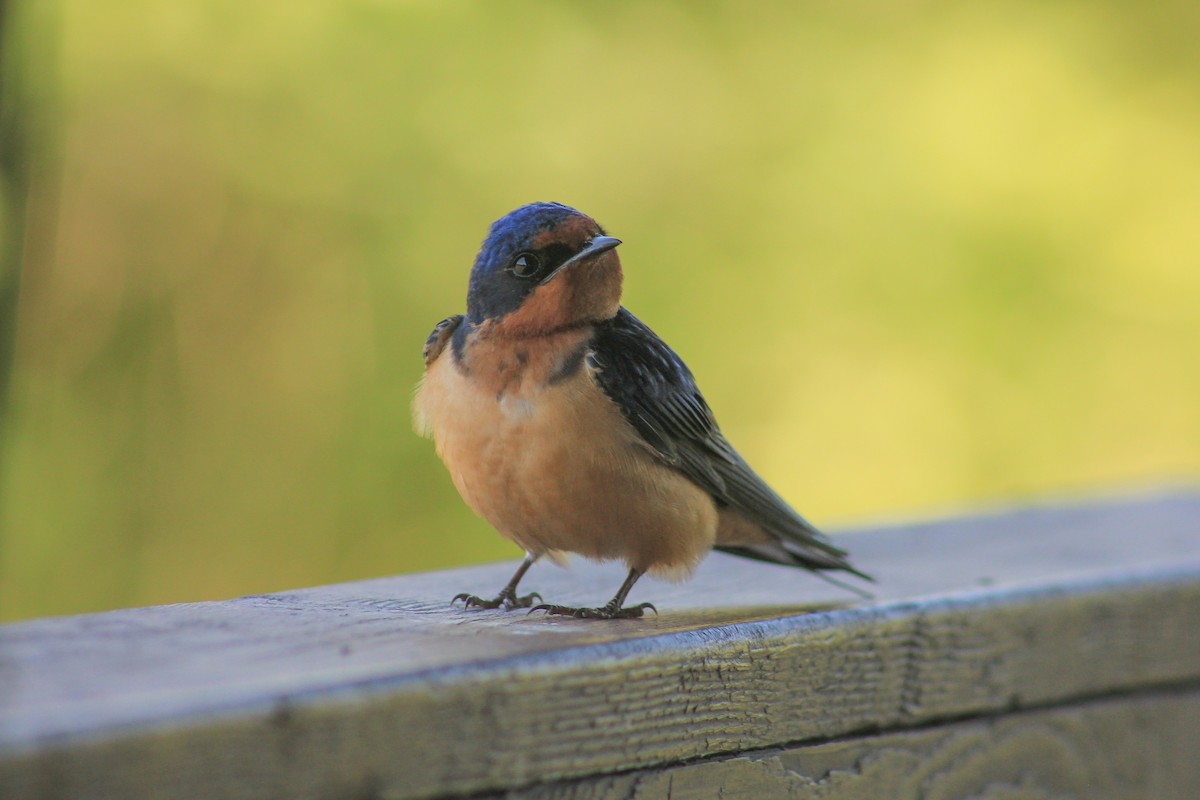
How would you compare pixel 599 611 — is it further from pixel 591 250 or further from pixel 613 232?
pixel 613 232

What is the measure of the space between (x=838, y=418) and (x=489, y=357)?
3778mm

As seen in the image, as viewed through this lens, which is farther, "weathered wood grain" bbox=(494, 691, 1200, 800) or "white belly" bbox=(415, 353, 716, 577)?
"white belly" bbox=(415, 353, 716, 577)

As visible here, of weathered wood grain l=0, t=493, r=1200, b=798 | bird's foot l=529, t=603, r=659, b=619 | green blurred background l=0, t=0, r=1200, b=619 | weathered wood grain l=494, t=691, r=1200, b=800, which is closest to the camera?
weathered wood grain l=0, t=493, r=1200, b=798

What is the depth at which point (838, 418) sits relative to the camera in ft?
19.6

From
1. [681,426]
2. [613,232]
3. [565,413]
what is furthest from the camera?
[613,232]

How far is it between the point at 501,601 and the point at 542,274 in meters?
0.55

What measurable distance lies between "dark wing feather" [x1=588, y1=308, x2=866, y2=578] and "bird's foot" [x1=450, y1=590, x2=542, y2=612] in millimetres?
340

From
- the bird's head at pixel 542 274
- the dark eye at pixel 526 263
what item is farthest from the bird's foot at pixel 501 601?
the dark eye at pixel 526 263

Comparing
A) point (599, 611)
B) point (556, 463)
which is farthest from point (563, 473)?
point (599, 611)

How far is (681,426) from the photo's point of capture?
2.55m

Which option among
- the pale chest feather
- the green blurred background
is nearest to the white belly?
the pale chest feather

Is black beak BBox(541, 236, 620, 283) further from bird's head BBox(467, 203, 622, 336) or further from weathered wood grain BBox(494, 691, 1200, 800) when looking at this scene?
weathered wood grain BBox(494, 691, 1200, 800)

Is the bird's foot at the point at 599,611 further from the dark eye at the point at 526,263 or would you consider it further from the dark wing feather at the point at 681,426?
the dark eye at the point at 526,263

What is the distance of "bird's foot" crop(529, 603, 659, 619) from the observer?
7.35 feet
